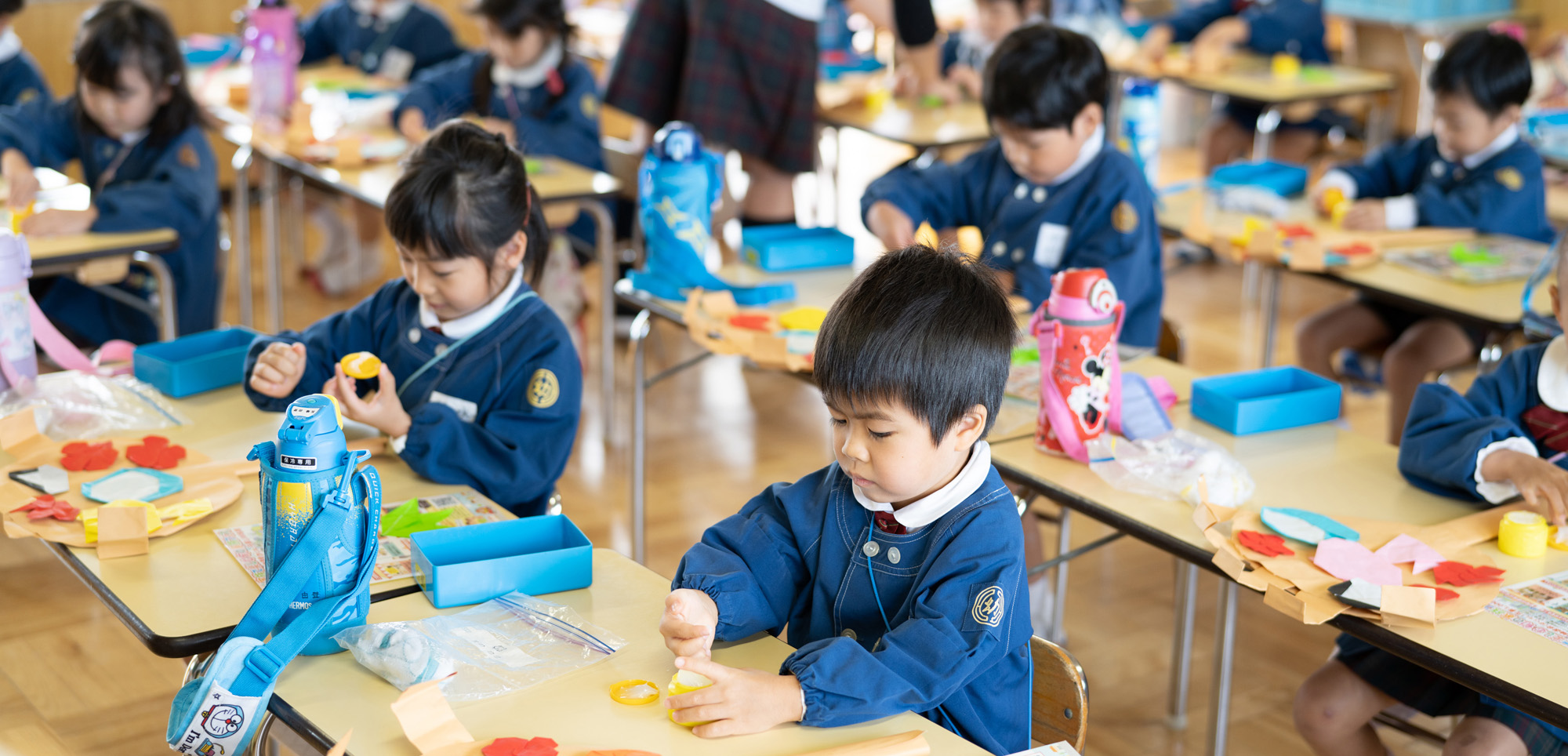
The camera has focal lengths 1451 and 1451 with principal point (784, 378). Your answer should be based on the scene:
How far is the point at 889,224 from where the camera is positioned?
9.30 ft

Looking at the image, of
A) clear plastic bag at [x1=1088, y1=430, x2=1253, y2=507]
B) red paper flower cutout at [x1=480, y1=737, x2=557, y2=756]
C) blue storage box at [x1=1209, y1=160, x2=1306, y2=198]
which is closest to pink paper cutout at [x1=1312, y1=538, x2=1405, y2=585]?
clear plastic bag at [x1=1088, y1=430, x2=1253, y2=507]

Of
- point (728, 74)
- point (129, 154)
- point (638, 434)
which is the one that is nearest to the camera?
point (638, 434)

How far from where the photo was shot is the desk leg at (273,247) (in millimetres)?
3887

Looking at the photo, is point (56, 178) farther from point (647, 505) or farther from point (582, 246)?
point (647, 505)

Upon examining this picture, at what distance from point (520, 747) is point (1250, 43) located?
474cm

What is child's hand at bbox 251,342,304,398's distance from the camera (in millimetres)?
1970

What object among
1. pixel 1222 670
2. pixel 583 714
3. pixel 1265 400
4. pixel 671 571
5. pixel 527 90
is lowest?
pixel 671 571

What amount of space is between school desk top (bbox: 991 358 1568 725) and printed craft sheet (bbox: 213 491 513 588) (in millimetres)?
670

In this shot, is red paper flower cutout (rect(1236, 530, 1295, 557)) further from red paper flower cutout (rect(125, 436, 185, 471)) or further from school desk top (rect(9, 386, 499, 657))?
red paper flower cutout (rect(125, 436, 185, 471))

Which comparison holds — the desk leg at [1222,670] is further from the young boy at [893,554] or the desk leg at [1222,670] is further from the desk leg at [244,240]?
the desk leg at [244,240]

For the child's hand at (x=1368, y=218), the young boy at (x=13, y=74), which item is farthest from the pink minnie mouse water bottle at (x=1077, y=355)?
the young boy at (x=13, y=74)

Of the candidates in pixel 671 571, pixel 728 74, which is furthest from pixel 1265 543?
pixel 728 74

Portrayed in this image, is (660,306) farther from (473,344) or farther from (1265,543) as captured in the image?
(1265,543)

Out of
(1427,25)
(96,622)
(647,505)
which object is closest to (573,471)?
(647,505)
